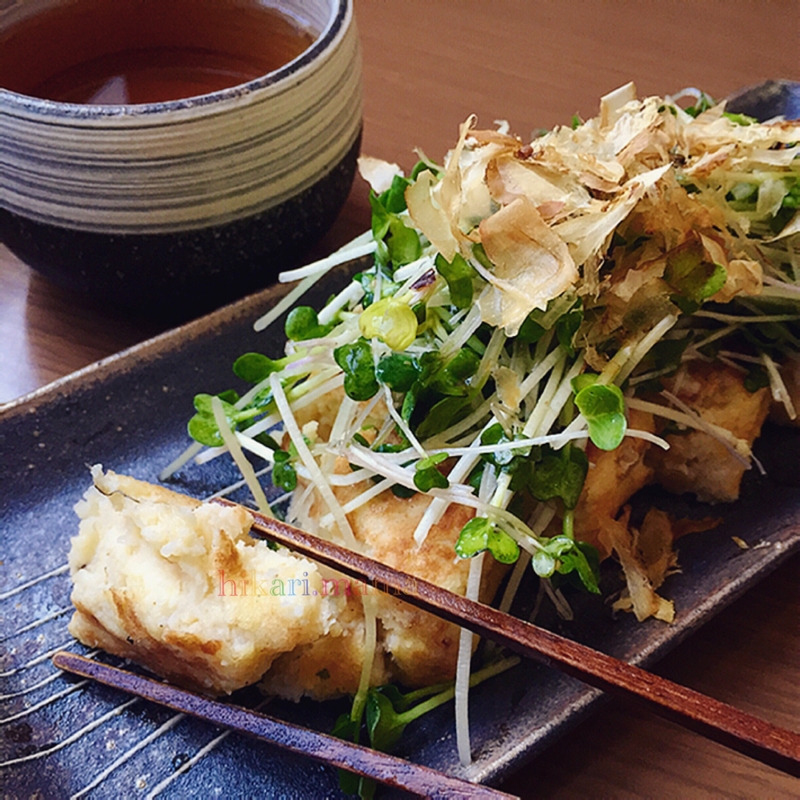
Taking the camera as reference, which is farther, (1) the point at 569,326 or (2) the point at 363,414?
(2) the point at 363,414

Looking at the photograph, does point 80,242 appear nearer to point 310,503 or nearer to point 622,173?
point 310,503

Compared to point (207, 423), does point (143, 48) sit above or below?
above

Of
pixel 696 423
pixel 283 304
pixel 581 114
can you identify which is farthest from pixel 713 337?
pixel 581 114

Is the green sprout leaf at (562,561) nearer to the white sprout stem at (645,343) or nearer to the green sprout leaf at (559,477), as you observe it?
the green sprout leaf at (559,477)

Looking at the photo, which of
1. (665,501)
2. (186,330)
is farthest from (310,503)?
(665,501)

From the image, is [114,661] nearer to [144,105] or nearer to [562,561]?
[562,561]

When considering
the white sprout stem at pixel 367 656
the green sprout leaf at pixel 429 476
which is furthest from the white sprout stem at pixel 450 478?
the white sprout stem at pixel 367 656
